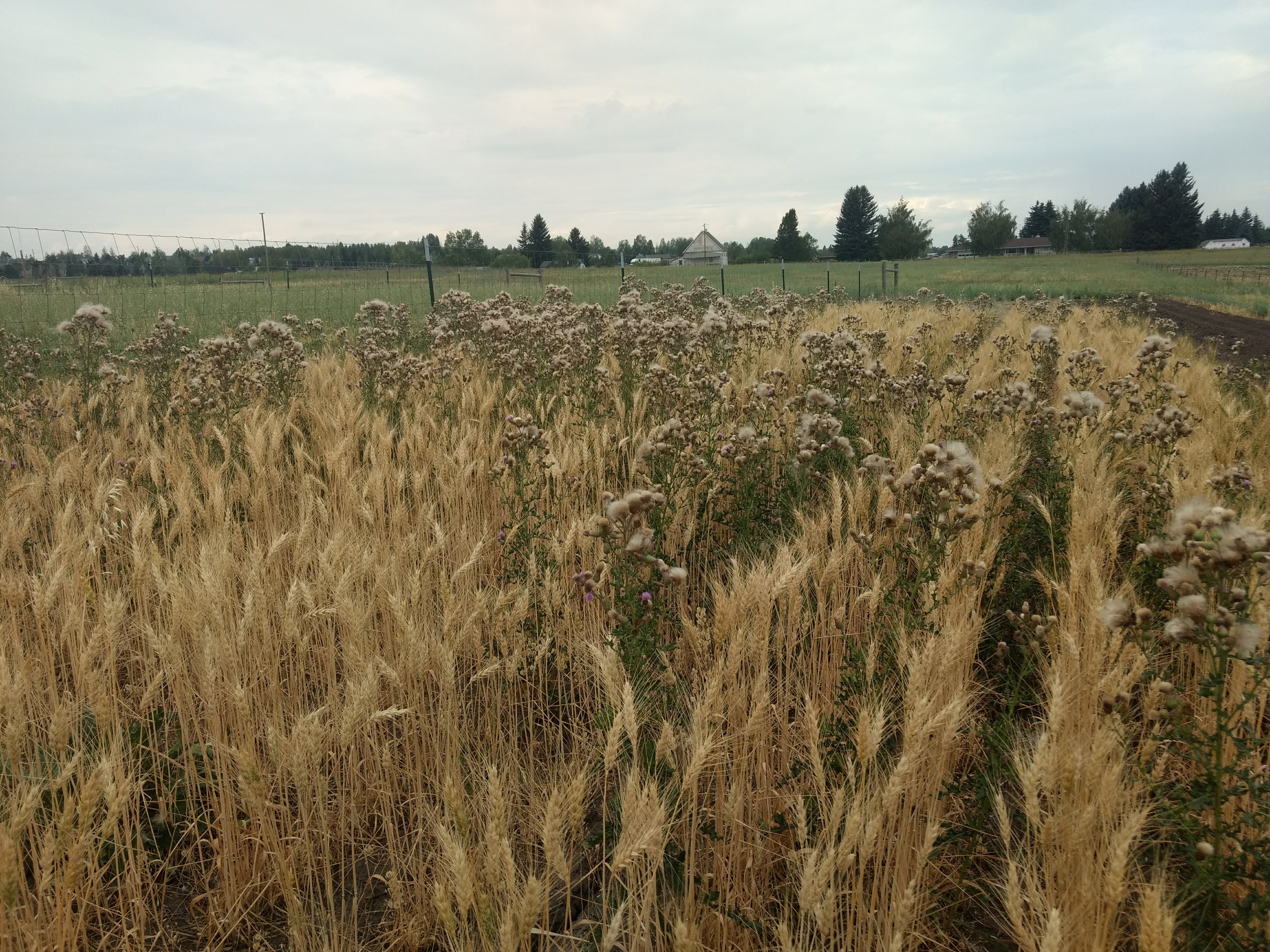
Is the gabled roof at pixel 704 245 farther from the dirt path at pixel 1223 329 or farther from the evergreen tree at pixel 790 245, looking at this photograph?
the dirt path at pixel 1223 329

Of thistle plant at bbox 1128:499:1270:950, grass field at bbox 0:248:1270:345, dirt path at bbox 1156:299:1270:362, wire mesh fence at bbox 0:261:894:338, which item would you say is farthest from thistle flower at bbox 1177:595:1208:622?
grass field at bbox 0:248:1270:345

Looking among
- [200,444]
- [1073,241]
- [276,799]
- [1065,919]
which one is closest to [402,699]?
[276,799]

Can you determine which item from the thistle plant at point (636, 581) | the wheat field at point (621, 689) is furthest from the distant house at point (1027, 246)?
the thistle plant at point (636, 581)

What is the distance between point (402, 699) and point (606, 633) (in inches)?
29.3

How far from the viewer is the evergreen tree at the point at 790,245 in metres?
105

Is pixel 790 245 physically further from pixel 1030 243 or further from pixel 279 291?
pixel 279 291

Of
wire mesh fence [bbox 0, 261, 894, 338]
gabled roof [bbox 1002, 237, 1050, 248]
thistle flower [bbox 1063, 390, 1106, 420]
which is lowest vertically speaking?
thistle flower [bbox 1063, 390, 1106, 420]

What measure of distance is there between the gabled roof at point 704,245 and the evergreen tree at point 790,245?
1152 centimetres

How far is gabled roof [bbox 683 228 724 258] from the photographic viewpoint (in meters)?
87.9

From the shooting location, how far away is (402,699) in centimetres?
247

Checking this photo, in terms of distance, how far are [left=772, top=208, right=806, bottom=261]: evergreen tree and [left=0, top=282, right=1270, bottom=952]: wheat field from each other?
10399 cm

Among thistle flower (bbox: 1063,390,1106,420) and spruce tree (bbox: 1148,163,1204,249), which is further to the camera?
spruce tree (bbox: 1148,163,1204,249)

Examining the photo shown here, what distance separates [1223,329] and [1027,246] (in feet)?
431

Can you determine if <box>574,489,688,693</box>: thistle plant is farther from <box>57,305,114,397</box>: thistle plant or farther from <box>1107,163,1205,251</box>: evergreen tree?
<box>1107,163,1205,251</box>: evergreen tree
